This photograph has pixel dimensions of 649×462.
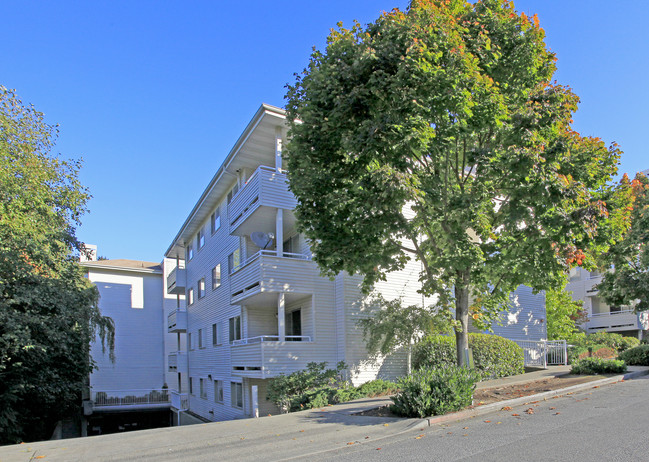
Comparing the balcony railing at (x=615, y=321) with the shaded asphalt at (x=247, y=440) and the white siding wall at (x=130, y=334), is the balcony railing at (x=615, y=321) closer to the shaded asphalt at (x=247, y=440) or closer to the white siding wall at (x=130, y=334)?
the shaded asphalt at (x=247, y=440)

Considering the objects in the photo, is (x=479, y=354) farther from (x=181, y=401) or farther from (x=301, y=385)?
(x=181, y=401)

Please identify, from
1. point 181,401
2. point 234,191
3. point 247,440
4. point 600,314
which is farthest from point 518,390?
point 600,314

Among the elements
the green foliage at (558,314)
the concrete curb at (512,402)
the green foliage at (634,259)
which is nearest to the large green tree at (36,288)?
the concrete curb at (512,402)

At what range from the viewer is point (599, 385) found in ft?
44.2

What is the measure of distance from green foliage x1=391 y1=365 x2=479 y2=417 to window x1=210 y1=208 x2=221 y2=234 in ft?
57.9

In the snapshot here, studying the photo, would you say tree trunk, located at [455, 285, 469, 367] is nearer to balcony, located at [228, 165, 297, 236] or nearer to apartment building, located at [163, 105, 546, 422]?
apartment building, located at [163, 105, 546, 422]

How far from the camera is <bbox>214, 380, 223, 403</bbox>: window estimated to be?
2275 centimetres

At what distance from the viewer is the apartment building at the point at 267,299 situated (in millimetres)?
17281

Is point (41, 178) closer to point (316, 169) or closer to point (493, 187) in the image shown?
point (316, 169)

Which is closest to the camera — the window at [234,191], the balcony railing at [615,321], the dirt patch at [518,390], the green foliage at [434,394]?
the green foliage at [434,394]

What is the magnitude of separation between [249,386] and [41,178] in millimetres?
10849

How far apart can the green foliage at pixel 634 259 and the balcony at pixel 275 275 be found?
10.9 m

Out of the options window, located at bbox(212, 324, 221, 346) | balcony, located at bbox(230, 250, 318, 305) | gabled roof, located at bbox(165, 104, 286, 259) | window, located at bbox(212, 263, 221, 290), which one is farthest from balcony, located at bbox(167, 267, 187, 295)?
balcony, located at bbox(230, 250, 318, 305)

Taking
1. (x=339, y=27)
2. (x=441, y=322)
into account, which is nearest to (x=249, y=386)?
(x=441, y=322)
